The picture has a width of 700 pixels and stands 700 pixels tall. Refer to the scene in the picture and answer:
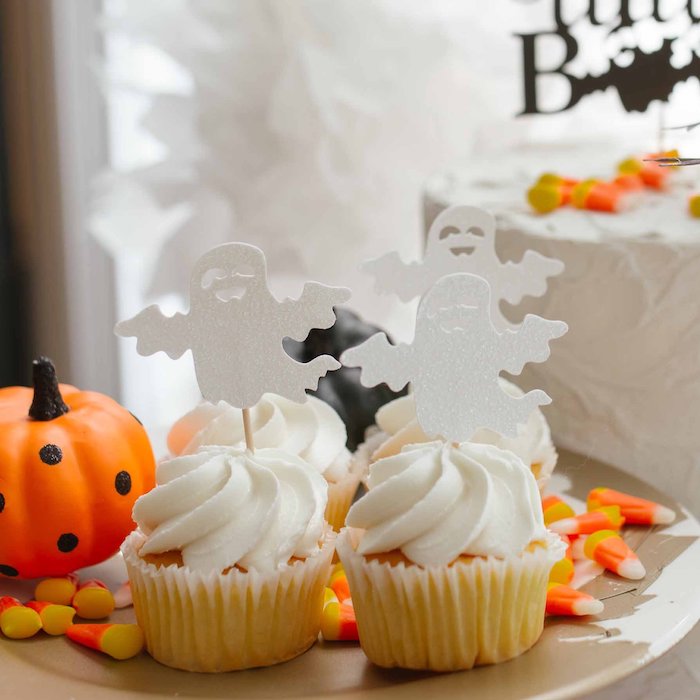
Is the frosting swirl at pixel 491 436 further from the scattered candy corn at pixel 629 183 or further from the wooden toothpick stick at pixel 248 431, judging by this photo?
the scattered candy corn at pixel 629 183

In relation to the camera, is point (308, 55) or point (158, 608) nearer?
point (158, 608)

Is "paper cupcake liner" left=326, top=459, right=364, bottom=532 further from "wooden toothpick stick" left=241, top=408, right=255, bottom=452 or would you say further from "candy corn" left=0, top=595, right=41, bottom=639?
"candy corn" left=0, top=595, right=41, bottom=639

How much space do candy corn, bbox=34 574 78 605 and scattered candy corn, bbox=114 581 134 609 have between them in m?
0.06

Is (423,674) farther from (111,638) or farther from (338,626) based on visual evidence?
(111,638)

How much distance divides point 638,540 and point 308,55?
5.34ft

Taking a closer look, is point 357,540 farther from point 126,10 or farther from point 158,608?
point 126,10

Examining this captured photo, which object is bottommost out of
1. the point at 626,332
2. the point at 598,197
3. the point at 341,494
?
the point at 341,494

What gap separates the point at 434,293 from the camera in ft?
4.74

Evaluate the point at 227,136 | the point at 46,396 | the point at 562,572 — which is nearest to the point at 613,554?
the point at 562,572

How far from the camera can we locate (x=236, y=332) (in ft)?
4.83

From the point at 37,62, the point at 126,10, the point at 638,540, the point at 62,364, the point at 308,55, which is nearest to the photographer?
the point at 638,540

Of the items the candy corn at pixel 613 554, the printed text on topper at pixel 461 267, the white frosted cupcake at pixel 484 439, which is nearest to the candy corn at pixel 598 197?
the printed text on topper at pixel 461 267

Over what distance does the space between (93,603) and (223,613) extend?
25 cm

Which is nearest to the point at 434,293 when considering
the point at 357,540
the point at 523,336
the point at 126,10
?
the point at 523,336
